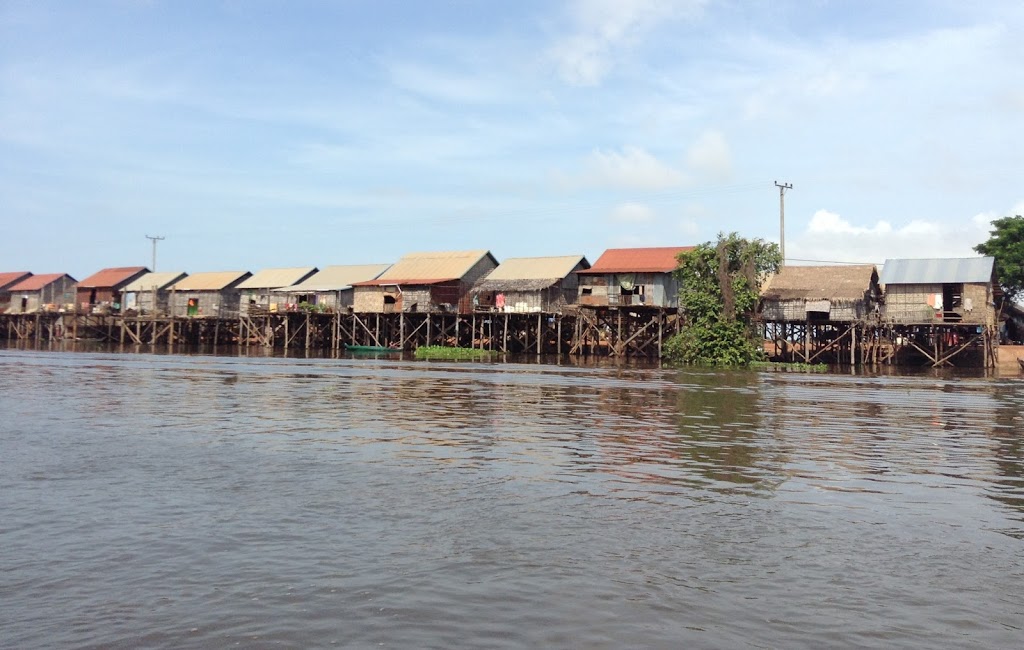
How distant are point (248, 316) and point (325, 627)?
68.7 metres

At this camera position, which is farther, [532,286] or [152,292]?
[152,292]

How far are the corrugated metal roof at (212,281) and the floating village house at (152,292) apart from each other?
41.0 inches

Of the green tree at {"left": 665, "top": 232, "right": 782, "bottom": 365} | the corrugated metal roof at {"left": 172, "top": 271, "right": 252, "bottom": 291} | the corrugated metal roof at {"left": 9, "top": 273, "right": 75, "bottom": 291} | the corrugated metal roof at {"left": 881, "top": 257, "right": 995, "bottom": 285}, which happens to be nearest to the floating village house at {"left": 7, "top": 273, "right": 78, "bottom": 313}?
the corrugated metal roof at {"left": 9, "top": 273, "right": 75, "bottom": 291}

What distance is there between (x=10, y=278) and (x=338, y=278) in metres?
41.2

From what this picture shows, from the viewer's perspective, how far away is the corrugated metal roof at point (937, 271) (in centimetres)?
4938

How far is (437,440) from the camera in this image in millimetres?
13188

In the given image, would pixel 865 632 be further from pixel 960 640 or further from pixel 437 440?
pixel 437 440

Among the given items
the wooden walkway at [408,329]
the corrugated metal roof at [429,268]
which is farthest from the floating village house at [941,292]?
the corrugated metal roof at [429,268]

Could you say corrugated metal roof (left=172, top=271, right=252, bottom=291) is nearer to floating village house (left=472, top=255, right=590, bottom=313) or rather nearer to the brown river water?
floating village house (left=472, top=255, right=590, bottom=313)

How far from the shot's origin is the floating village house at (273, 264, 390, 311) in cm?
6769

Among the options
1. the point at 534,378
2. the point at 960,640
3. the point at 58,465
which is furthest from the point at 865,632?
the point at 534,378

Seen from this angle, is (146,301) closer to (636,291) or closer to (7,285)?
(7,285)

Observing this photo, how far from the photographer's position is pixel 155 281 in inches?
3098

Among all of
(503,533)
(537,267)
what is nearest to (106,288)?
(537,267)
